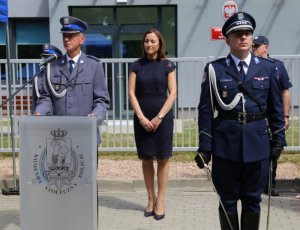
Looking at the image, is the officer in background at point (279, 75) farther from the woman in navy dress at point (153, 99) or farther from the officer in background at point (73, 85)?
the officer in background at point (73, 85)

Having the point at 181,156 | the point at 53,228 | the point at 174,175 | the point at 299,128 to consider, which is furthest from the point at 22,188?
the point at 299,128

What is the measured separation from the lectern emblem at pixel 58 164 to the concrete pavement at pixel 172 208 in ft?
4.51

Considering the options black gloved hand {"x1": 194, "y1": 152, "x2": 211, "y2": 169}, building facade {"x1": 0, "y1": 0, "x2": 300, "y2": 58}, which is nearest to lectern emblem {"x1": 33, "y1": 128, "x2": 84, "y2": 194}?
black gloved hand {"x1": 194, "y1": 152, "x2": 211, "y2": 169}

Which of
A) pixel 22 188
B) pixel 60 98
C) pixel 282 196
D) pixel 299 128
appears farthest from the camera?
pixel 299 128

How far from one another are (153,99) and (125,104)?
11.1 ft

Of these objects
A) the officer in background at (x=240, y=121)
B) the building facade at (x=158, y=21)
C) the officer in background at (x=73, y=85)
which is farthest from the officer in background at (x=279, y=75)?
the building facade at (x=158, y=21)

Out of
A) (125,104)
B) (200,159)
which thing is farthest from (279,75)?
(125,104)

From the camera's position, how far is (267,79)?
4.08 m

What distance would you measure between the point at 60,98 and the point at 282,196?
3518mm

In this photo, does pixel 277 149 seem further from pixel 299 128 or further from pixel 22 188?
pixel 299 128

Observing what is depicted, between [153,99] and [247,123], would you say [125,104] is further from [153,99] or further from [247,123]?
[247,123]

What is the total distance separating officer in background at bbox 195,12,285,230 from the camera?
4035 mm

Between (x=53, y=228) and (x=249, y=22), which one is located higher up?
(x=249, y=22)

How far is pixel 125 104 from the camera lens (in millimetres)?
9078
